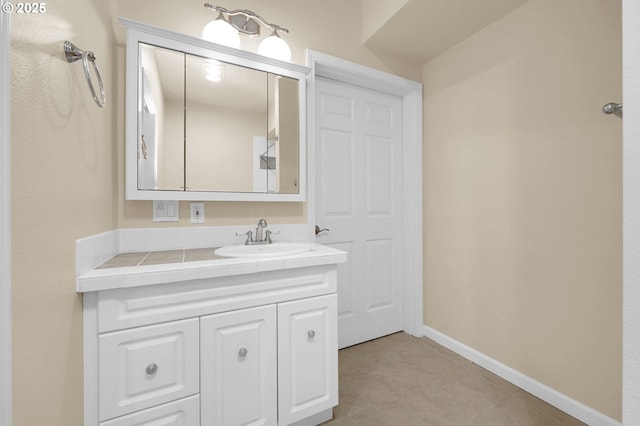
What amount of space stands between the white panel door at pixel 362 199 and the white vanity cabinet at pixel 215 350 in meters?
0.79

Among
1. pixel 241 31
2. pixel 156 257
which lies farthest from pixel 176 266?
pixel 241 31

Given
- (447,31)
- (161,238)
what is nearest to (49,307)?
(161,238)

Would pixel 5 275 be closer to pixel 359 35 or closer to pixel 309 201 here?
pixel 309 201

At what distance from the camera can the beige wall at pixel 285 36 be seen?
1.39 m

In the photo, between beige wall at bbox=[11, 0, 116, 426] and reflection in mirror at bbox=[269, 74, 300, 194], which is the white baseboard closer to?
reflection in mirror at bbox=[269, 74, 300, 194]

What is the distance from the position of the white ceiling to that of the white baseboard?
220cm

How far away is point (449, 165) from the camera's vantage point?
6.79 feet

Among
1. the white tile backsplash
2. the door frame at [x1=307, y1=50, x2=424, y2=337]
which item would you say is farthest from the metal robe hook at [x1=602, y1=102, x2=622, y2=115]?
the white tile backsplash

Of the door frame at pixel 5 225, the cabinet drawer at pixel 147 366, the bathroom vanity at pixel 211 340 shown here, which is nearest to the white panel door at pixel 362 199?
the bathroom vanity at pixel 211 340

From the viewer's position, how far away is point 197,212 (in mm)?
1500

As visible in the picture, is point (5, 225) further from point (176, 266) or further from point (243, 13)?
point (243, 13)

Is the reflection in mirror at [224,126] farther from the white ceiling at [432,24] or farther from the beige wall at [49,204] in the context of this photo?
the white ceiling at [432,24]

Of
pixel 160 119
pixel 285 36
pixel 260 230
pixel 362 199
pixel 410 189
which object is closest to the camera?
pixel 160 119

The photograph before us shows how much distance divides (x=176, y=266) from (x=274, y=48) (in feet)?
4.46
